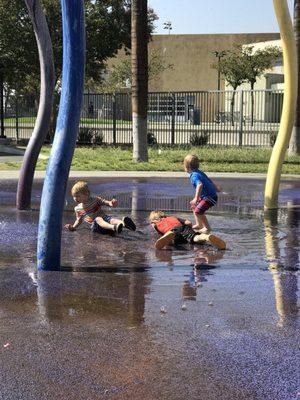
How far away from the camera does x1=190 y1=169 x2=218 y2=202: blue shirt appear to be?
8336 mm

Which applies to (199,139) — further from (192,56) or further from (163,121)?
(192,56)

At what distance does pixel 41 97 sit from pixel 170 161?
36.6ft

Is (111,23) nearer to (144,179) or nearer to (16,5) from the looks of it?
(16,5)

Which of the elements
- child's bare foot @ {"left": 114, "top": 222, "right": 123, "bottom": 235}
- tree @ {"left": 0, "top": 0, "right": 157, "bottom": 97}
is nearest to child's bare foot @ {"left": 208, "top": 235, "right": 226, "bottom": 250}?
child's bare foot @ {"left": 114, "top": 222, "right": 123, "bottom": 235}

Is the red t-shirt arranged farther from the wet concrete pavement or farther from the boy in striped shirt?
the boy in striped shirt

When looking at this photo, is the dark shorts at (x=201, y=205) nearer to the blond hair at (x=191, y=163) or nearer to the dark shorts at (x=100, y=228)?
the blond hair at (x=191, y=163)

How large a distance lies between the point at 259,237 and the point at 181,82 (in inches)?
2680

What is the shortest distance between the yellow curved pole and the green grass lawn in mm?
7430

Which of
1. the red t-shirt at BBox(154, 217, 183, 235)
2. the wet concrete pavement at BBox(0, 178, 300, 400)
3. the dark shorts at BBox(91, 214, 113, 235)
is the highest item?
the red t-shirt at BBox(154, 217, 183, 235)

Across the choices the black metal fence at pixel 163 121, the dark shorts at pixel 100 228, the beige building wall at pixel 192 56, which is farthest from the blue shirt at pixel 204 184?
the beige building wall at pixel 192 56

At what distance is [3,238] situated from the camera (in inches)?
341

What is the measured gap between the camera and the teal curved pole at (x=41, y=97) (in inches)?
400

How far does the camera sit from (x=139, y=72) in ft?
66.4

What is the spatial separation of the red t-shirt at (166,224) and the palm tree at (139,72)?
12.0m
